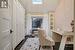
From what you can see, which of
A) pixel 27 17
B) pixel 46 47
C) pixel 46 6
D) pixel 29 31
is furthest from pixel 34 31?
pixel 46 47

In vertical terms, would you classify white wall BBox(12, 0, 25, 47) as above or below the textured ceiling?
below

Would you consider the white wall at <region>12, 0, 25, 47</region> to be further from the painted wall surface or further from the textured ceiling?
the textured ceiling

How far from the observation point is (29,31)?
1310cm

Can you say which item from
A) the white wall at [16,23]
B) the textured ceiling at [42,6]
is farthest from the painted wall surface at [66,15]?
the textured ceiling at [42,6]

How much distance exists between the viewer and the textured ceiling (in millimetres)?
12328

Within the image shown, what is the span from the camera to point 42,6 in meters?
12.7

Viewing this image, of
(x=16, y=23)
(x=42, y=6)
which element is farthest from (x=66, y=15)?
(x=42, y=6)

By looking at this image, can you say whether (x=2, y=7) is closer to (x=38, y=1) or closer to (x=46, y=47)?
(x=46, y=47)

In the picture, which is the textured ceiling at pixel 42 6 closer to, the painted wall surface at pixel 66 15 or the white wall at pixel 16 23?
the white wall at pixel 16 23

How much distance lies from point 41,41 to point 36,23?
7.62 metres

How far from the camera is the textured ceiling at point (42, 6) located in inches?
485

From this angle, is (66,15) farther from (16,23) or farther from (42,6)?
(42,6)

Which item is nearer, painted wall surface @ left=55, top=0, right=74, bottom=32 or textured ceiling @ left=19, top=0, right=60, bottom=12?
painted wall surface @ left=55, top=0, right=74, bottom=32

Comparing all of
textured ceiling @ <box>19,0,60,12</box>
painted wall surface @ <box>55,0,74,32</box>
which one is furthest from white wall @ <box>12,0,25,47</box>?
textured ceiling @ <box>19,0,60,12</box>
